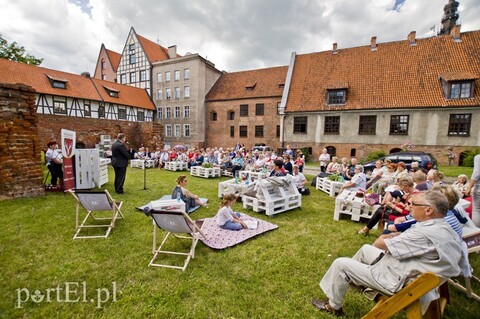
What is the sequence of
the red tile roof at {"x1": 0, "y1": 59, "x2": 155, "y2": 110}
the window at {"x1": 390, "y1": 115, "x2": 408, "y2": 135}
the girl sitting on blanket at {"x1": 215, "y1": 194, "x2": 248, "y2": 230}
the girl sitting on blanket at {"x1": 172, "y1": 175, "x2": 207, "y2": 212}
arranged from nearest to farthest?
1. the girl sitting on blanket at {"x1": 215, "y1": 194, "x2": 248, "y2": 230}
2. the girl sitting on blanket at {"x1": 172, "y1": 175, "x2": 207, "y2": 212}
3. the window at {"x1": 390, "y1": 115, "x2": 408, "y2": 135}
4. the red tile roof at {"x1": 0, "y1": 59, "x2": 155, "y2": 110}

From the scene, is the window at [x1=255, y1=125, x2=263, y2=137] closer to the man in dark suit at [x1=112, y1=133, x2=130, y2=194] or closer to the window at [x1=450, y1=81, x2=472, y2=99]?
the window at [x1=450, y1=81, x2=472, y2=99]

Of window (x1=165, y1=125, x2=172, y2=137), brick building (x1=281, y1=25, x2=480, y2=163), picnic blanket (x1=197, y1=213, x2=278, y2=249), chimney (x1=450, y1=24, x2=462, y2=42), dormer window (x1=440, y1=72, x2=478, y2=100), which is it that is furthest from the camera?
window (x1=165, y1=125, x2=172, y2=137)

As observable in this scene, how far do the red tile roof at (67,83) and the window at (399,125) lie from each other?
27778 mm

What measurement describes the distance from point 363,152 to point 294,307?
19055 millimetres

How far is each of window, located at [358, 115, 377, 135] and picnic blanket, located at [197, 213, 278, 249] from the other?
17.0 meters

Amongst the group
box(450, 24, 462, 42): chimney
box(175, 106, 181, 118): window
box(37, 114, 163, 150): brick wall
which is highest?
box(450, 24, 462, 42): chimney

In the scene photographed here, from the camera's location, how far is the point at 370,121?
1845 cm

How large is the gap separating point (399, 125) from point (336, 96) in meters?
5.49

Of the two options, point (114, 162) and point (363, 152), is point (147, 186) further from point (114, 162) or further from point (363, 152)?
point (363, 152)

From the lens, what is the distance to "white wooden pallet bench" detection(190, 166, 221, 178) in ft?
39.7

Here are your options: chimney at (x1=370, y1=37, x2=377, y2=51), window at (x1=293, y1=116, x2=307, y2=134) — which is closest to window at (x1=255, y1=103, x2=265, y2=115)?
window at (x1=293, y1=116, x2=307, y2=134)

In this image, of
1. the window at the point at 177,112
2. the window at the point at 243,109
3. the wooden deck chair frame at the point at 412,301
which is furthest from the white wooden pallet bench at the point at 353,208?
the window at the point at 177,112

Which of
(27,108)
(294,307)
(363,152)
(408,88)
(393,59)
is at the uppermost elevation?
(393,59)

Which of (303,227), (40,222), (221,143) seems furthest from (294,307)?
(221,143)
